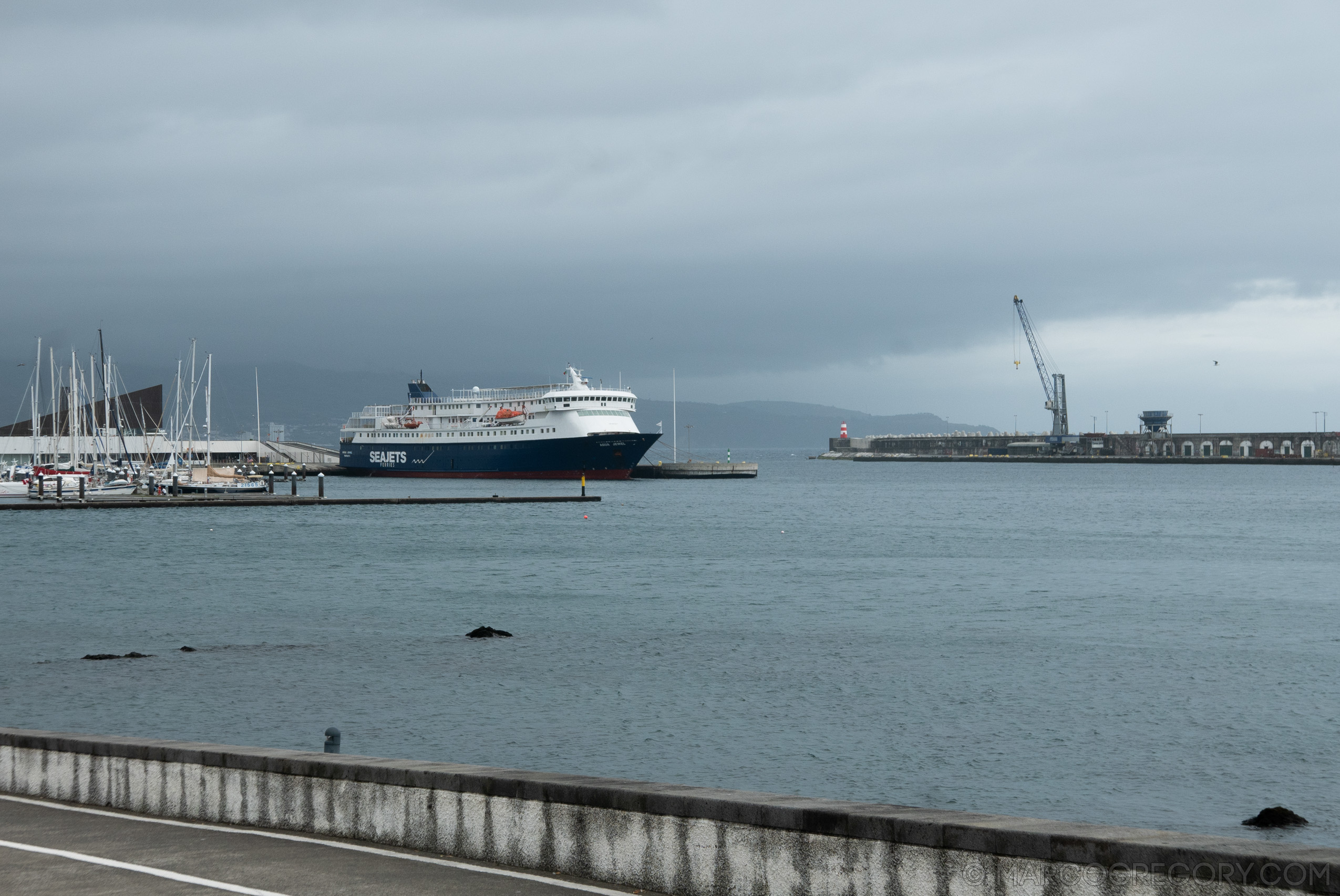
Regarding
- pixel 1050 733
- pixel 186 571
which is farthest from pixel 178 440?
pixel 1050 733

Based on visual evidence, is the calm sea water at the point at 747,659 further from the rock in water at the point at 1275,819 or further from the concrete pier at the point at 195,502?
the concrete pier at the point at 195,502

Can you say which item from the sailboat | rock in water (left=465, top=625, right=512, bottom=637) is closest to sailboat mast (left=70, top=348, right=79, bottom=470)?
the sailboat

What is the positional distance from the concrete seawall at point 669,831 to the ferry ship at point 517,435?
102429 millimetres

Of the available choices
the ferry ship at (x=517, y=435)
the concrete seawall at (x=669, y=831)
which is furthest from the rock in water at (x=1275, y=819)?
the ferry ship at (x=517, y=435)

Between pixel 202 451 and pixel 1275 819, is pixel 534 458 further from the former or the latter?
pixel 1275 819

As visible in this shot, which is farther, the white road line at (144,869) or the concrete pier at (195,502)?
the concrete pier at (195,502)

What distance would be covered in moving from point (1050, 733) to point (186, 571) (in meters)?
33.5

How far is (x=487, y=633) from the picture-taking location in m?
27.9

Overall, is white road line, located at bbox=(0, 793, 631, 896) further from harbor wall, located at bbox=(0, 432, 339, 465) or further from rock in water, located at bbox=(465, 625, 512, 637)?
harbor wall, located at bbox=(0, 432, 339, 465)

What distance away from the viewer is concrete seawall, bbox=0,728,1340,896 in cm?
553

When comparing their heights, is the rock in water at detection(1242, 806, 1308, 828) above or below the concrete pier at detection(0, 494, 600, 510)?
below

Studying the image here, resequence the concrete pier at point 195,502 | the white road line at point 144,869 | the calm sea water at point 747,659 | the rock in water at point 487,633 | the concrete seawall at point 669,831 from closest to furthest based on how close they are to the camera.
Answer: the concrete seawall at point 669,831 < the white road line at point 144,869 < the calm sea water at point 747,659 < the rock in water at point 487,633 < the concrete pier at point 195,502

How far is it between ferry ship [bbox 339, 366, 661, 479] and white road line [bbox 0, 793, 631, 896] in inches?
4014

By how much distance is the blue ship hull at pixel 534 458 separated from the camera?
113 metres
